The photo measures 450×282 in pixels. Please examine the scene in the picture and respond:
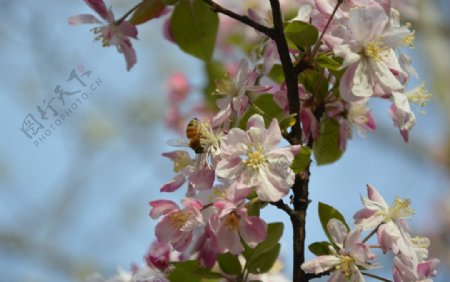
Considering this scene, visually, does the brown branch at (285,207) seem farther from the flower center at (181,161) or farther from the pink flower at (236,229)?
the flower center at (181,161)

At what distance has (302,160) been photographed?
38.1 inches

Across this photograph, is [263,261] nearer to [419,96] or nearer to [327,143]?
[327,143]

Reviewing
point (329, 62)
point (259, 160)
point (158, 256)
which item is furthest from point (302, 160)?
point (158, 256)

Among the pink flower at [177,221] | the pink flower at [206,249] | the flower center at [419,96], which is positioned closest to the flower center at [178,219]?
the pink flower at [177,221]

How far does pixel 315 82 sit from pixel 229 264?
0.34m

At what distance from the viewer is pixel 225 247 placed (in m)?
1.02

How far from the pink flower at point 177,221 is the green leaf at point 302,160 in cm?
15

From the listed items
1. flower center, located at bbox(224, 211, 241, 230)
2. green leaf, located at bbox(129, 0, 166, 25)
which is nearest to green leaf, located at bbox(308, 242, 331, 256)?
flower center, located at bbox(224, 211, 241, 230)

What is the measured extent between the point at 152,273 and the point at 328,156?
0.39m

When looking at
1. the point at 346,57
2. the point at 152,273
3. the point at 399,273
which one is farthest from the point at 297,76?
the point at 152,273

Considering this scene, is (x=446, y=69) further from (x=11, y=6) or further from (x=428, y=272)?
(x=428, y=272)

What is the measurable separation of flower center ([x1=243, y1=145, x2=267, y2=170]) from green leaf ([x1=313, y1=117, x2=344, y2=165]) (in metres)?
0.20

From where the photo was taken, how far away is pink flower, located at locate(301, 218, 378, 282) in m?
0.94

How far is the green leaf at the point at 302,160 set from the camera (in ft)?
3.16
